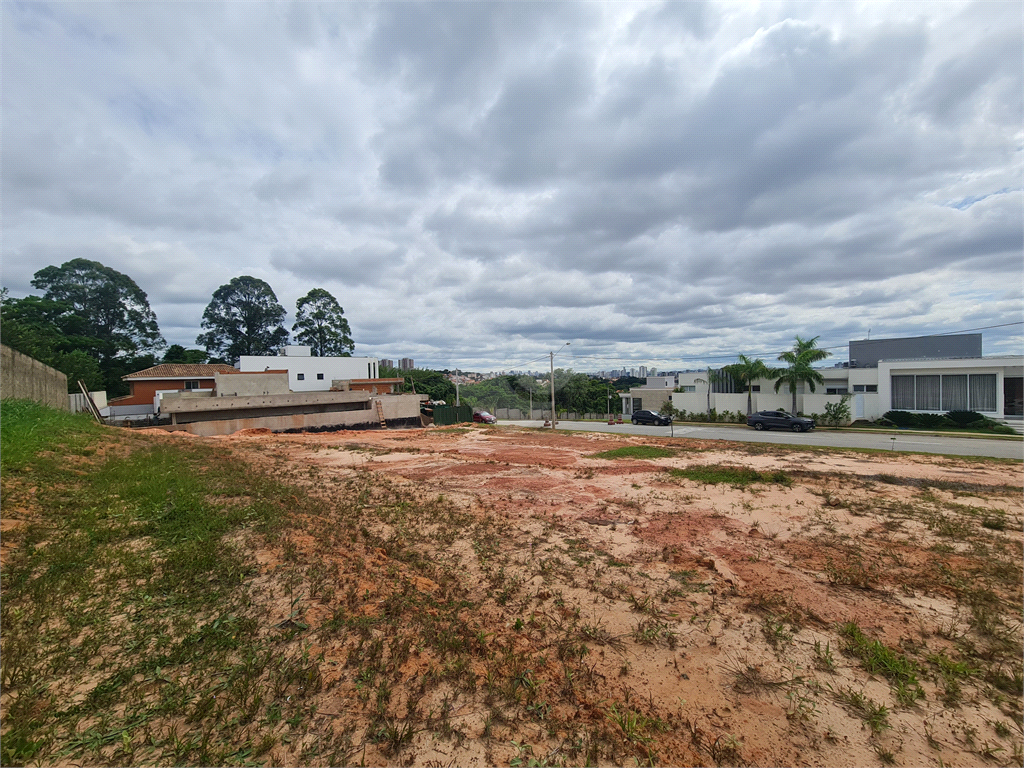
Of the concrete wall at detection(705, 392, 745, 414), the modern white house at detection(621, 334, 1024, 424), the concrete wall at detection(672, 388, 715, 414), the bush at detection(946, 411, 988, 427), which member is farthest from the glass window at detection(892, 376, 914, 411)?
the concrete wall at detection(672, 388, 715, 414)

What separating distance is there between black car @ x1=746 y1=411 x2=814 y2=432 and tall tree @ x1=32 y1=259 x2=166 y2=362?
5888cm

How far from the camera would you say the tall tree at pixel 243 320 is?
169 ft

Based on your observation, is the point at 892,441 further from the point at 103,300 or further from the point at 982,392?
the point at 103,300

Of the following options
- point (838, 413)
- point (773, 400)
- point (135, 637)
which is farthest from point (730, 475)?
point (773, 400)

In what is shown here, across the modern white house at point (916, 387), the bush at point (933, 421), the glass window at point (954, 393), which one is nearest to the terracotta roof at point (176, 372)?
the modern white house at point (916, 387)

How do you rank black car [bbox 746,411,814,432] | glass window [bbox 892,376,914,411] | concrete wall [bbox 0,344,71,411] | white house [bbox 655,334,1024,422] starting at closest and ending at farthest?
1. concrete wall [bbox 0,344,71,411]
2. black car [bbox 746,411,814,432]
3. white house [bbox 655,334,1024,422]
4. glass window [bbox 892,376,914,411]

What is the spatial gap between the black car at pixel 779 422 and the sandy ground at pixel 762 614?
56.8 feet

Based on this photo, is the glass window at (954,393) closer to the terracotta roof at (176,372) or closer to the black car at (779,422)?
the black car at (779,422)

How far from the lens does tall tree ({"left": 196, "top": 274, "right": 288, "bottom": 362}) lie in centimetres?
5153

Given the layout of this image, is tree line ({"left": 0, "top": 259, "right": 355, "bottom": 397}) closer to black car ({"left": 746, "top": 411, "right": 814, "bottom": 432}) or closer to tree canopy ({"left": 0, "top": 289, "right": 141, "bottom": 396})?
tree canopy ({"left": 0, "top": 289, "right": 141, "bottom": 396})

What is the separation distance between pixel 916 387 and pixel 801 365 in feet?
23.7

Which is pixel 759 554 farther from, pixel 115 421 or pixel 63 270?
pixel 63 270

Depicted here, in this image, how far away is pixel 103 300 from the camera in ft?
139

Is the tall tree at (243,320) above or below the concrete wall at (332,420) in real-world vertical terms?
above
